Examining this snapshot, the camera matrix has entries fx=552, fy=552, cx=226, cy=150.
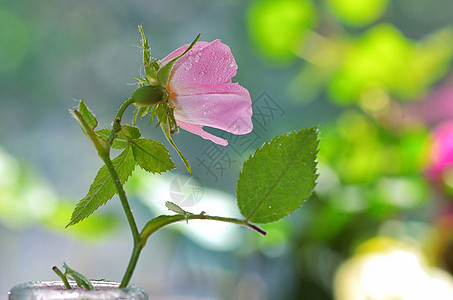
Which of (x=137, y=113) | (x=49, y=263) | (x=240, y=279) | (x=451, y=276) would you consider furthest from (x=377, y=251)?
(x=49, y=263)

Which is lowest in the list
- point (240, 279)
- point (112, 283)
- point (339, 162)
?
point (112, 283)

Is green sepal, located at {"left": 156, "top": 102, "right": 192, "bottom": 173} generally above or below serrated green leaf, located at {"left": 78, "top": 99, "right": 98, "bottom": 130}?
above

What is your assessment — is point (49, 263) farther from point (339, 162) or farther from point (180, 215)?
point (180, 215)

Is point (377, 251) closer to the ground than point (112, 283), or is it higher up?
higher up

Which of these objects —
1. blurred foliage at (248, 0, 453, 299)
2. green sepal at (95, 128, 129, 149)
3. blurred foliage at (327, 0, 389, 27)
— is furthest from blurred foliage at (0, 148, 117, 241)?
green sepal at (95, 128, 129, 149)

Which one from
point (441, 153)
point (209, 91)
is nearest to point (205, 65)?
point (209, 91)

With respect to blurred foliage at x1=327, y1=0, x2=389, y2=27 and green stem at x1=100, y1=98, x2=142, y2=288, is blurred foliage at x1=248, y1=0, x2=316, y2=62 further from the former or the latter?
green stem at x1=100, y1=98, x2=142, y2=288
